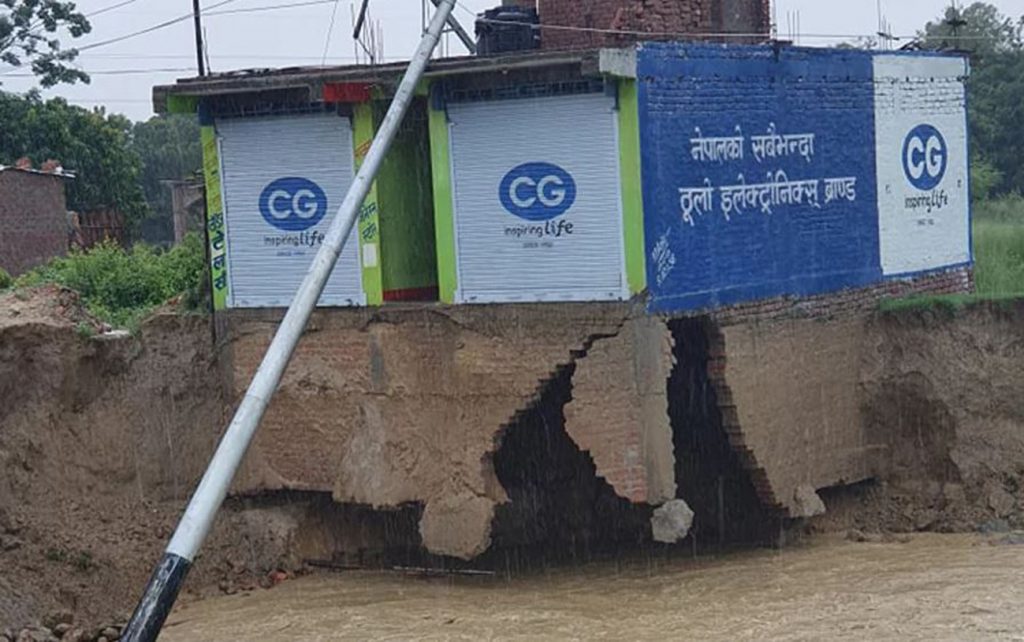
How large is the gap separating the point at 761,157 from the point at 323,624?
609 cm

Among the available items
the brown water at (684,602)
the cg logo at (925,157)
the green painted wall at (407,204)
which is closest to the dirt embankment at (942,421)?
the brown water at (684,602)

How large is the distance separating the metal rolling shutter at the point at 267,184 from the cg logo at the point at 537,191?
1.72m

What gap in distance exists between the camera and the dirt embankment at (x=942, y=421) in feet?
59.7

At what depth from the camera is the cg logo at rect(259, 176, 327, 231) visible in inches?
675

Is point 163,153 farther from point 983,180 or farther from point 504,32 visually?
point 504,32

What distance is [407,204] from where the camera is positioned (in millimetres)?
17375

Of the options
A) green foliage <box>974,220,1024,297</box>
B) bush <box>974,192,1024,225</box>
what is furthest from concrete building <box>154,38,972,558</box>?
bush <box>974,192,1024,225</box>

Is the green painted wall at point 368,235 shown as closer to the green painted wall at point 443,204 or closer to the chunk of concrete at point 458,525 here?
the green painted wall at point 443,204

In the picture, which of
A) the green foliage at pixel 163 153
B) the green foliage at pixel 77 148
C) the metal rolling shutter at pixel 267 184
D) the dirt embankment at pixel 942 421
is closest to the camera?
the metal rolling shutter at pixel 267 184

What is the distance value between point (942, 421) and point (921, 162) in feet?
10.9

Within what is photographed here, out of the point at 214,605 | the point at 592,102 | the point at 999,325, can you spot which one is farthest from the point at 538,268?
the point at 999,325

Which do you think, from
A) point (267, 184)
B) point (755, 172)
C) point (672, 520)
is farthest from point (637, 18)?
point (672, 520)

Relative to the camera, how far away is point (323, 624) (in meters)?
15.2

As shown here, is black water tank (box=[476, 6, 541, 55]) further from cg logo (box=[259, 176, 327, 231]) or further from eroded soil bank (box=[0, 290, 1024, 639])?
eroded soil bank (box=[0, 290, 1024, 639])
